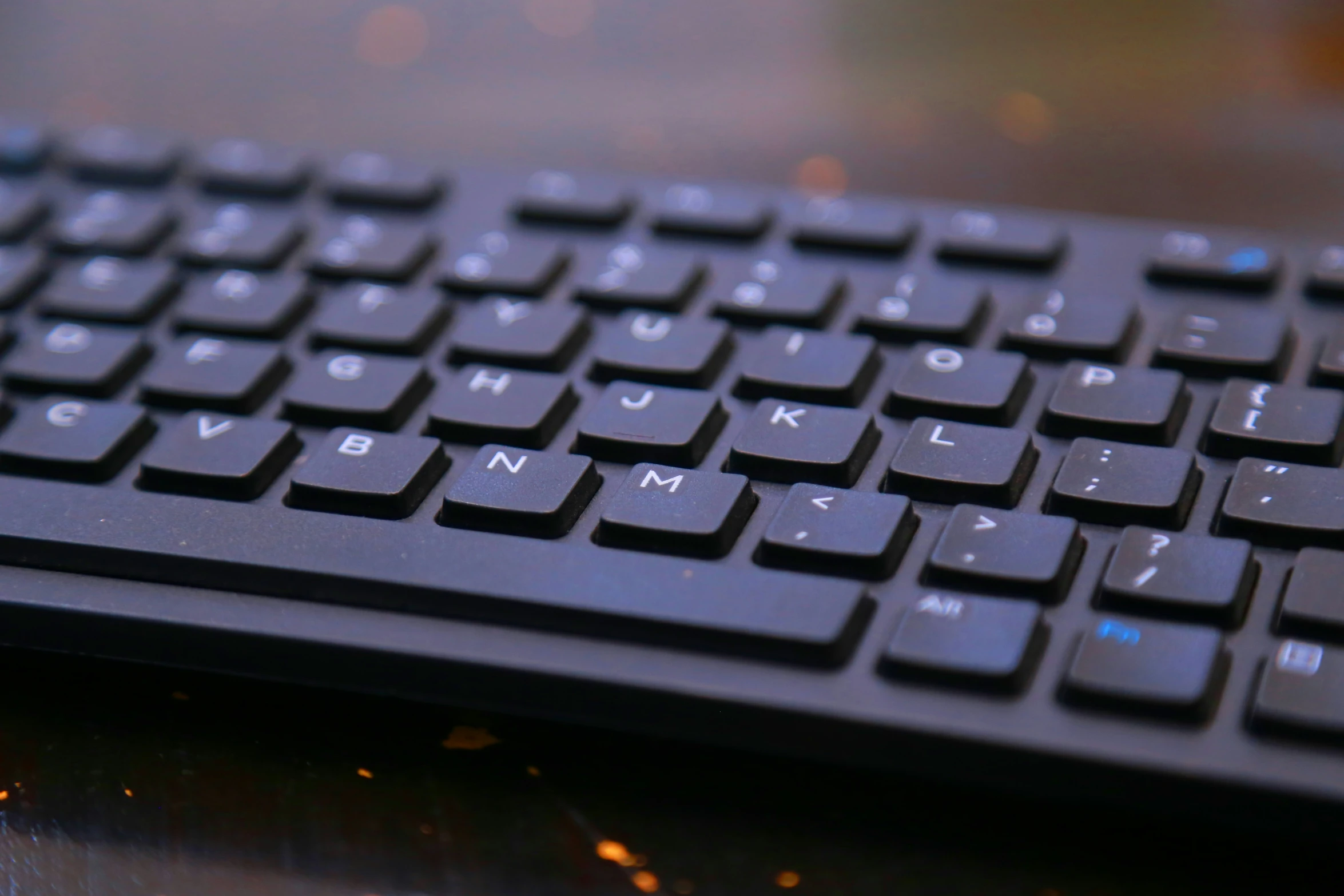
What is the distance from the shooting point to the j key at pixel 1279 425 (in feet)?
0.93

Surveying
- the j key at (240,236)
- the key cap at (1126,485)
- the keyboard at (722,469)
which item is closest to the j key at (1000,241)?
the keyboard at (722,469)

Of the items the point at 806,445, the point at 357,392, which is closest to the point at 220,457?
the point at 357,392

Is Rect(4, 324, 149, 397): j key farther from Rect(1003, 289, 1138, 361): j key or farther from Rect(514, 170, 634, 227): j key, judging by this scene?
Rect(1003, 289, 1138, 361): j key

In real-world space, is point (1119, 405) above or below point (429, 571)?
above

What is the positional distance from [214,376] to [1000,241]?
230 millimetres

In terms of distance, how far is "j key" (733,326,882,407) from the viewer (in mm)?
320

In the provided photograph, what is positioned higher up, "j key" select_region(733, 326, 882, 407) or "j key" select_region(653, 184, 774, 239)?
"j key" select_region(653, 184, 774, 239)

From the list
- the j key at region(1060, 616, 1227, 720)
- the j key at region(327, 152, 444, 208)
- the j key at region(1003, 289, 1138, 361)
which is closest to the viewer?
the j key at region(1060, 616, 1227, 720)

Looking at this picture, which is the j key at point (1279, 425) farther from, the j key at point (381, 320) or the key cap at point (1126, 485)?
the j key at point (381, 320)

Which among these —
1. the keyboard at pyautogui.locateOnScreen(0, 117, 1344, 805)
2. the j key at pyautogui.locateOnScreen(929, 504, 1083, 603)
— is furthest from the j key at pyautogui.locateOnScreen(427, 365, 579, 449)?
the j key at pyautogui.locateOnScreen(929, 504, 1083, 603)

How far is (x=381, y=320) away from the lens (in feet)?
1.19

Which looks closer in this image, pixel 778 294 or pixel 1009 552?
pixel 1009 552

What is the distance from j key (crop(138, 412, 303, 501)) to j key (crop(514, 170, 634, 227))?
0.13 metres

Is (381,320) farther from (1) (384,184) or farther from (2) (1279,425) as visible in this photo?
(2) (1279,425)
